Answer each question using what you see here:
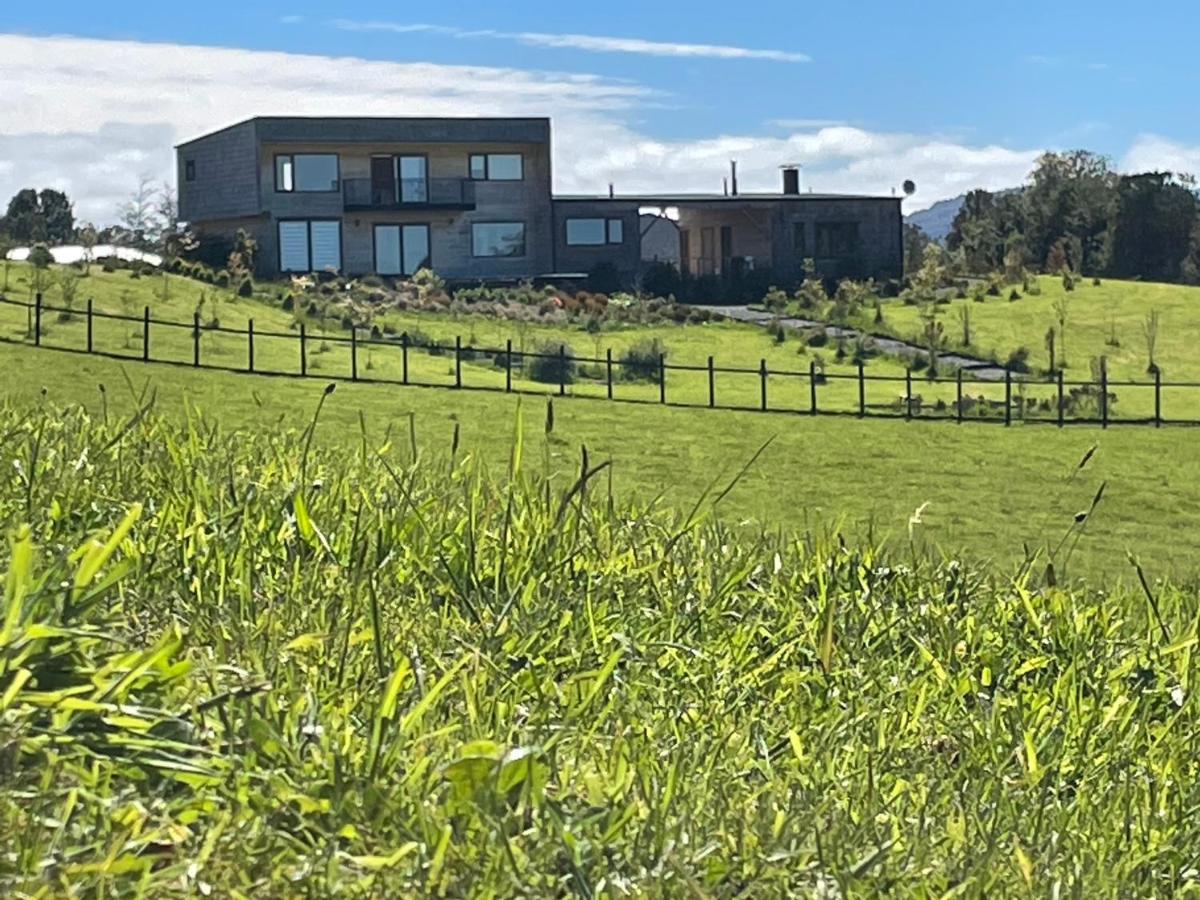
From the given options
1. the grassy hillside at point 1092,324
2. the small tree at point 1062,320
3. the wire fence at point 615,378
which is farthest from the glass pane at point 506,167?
the wire fence at point 615,378

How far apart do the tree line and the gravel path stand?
1780 cm

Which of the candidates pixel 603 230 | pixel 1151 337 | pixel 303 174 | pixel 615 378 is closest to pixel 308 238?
pixel 303 174

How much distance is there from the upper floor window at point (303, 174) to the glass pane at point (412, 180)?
94.2 inches

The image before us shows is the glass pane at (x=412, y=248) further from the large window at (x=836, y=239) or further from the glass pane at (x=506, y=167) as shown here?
the large window at (x=836, y=239)

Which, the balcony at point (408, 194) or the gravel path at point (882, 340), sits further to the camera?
the balcony at point (408, 194)

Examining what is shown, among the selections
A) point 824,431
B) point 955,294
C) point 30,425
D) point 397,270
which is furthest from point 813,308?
point 30,425

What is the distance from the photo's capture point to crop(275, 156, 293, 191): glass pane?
202 feet

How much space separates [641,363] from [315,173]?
Answer: 28.9 meters

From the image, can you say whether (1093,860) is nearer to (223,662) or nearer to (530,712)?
(530,712)

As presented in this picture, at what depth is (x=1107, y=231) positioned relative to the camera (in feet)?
254

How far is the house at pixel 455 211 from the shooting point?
201ft

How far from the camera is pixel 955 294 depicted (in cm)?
5559

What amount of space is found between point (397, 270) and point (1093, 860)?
60.2 m

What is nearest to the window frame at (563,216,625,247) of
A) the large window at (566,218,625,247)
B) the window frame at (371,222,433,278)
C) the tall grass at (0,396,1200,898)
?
the large window at (566,218,625,247)
